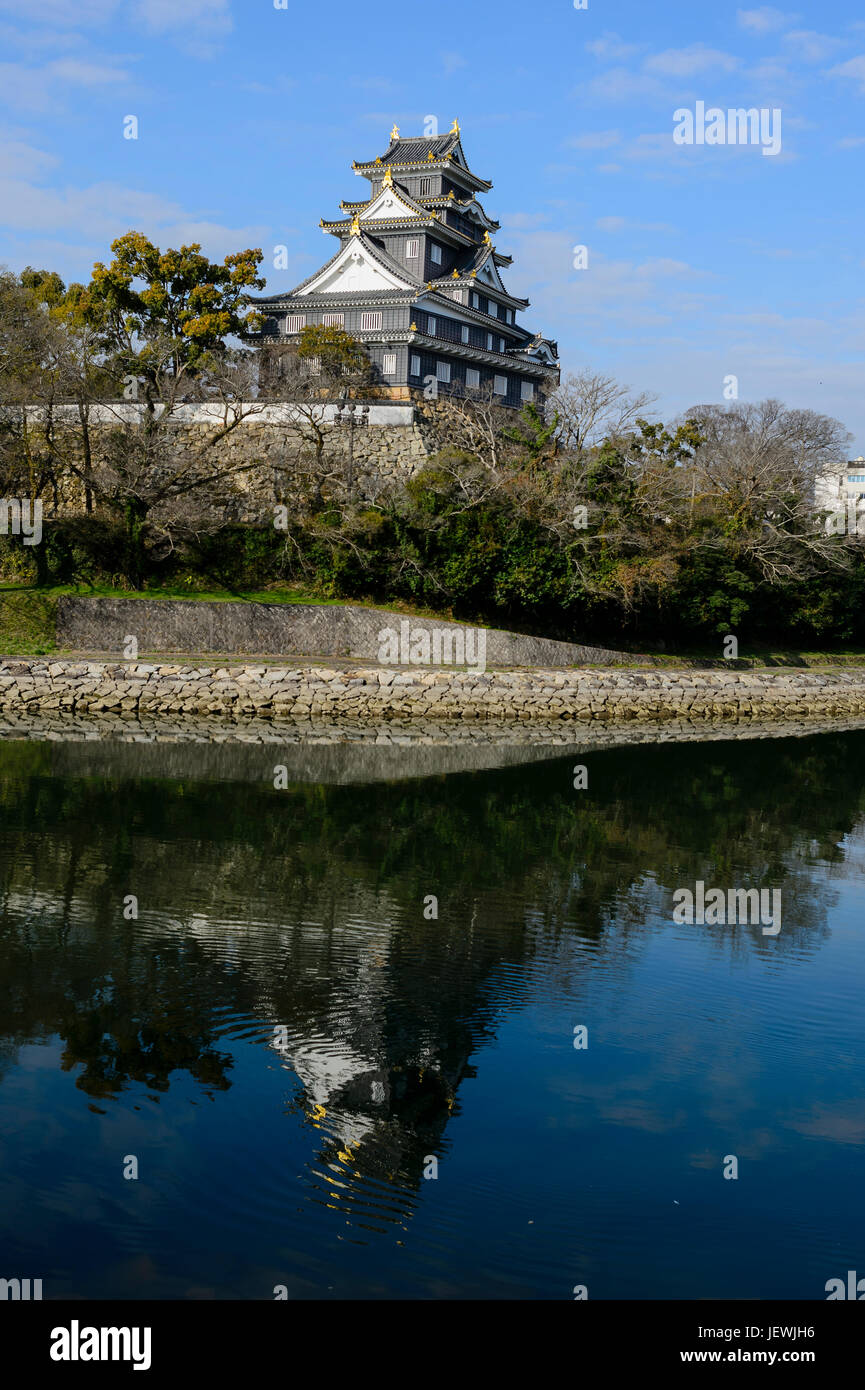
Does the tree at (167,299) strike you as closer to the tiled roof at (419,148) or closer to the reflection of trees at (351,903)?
the tiled roof at (419,148)

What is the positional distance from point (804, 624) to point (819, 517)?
3.63m

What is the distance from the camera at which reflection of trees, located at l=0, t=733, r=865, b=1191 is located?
7277mm

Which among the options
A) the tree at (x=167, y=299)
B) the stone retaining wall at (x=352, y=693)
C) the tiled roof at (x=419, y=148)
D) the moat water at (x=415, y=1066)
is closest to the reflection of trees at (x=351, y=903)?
the moat water at (x=415, y=1066)

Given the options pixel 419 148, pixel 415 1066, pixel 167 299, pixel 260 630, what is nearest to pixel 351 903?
pixel 415 1066

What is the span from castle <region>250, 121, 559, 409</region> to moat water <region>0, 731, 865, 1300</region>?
2817 centimetres

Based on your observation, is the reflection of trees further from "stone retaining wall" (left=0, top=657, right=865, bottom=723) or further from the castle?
the castle

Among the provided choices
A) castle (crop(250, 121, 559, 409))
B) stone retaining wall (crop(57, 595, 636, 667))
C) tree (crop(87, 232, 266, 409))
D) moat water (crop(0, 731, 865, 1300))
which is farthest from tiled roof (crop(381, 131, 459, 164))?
moat water (crop(0, 731, 865, 1300))

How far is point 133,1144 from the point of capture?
620 centimetres

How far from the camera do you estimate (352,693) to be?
82.8 ft

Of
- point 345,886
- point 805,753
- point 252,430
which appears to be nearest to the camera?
point 345,886

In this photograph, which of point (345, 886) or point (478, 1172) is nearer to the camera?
point (478, 1172)

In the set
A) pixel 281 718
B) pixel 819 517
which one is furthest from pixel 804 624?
pixel 281 718
